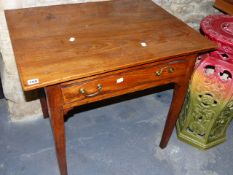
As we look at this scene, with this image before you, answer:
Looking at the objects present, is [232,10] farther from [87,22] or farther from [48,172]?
[48,172]

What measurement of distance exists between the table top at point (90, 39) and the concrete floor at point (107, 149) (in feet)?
2.60

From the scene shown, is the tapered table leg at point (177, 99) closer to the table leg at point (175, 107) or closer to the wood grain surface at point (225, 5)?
the table leg at point (175, 107)

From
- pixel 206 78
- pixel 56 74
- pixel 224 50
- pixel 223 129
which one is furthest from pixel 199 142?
pixel 56 74

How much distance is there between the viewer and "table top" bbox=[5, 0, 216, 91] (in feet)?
2.97

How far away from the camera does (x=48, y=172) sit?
1.45 m

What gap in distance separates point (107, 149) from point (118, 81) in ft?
2.38

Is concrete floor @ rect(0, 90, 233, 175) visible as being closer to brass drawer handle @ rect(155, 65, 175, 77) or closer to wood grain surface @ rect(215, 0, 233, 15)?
brass drawer handle @ rect(155, 65, 175, 77)

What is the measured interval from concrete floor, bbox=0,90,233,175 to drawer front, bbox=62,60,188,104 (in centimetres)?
65

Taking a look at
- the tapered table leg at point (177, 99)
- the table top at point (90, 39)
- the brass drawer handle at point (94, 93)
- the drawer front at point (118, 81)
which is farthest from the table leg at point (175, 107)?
the brass drawer handle at point (94, 93)

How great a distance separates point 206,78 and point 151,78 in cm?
44

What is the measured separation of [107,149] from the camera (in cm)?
161

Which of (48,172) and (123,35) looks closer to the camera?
(123,35)

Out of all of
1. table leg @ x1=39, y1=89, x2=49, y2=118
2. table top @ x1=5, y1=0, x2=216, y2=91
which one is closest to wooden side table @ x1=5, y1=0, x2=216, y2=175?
table top @ x1=5, y1=0, x2=216, y2=91

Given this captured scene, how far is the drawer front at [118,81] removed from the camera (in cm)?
95
